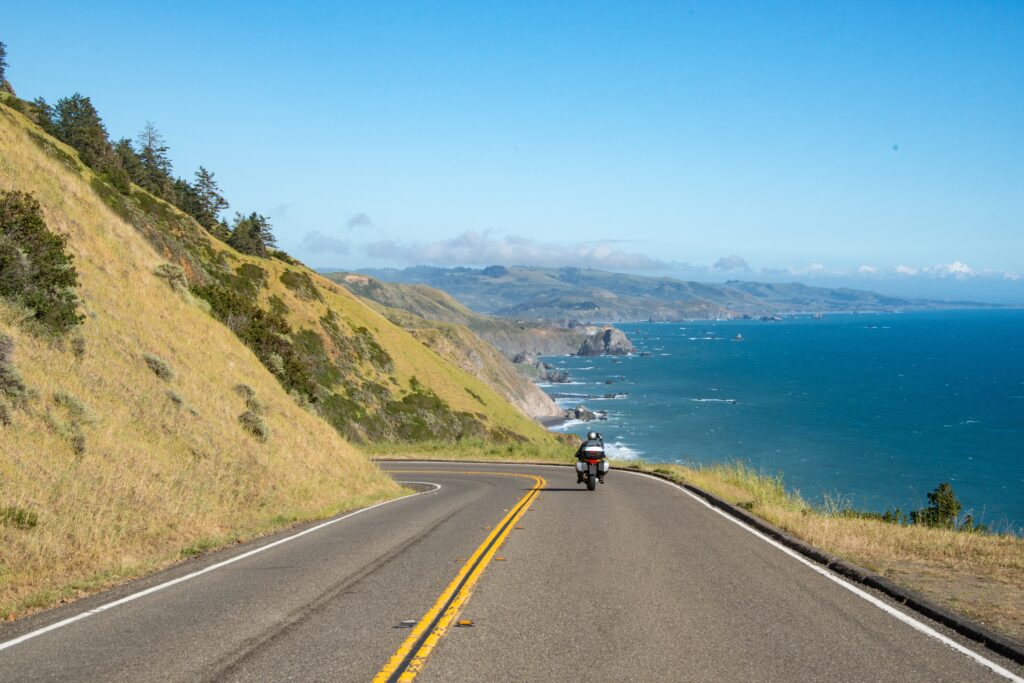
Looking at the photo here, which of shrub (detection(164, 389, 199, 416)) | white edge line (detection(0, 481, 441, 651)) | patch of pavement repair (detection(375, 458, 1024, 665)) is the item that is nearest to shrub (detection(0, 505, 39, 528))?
white edge line (detection(0, 481, 441, 651))

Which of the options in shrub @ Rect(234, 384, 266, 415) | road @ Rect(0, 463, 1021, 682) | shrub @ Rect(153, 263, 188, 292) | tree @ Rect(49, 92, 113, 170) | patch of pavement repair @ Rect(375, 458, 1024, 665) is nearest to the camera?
road @ Rect(0, 463, 1021, 682)

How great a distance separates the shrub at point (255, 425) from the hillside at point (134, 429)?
0.04m

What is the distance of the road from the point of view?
594 centimetres

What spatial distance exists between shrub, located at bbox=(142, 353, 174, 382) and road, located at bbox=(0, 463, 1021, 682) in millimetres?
8545

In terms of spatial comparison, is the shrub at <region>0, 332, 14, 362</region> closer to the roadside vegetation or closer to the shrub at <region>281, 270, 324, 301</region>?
the roadside vegetation

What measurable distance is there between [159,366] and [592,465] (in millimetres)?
12456

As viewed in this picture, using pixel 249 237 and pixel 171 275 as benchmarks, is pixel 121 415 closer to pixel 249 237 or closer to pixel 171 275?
pixel 171 275

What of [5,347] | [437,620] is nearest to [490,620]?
[437,620]

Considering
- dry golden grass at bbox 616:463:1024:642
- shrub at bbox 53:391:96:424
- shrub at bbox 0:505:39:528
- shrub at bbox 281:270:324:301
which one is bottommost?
dry golden grass at bbox 616:463:1024:642

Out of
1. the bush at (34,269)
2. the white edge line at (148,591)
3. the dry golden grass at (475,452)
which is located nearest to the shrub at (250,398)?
the bush at (34,269)

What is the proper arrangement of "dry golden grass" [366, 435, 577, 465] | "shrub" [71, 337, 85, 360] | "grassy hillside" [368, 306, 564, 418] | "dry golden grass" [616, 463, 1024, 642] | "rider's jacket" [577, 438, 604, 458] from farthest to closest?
"grassy hillside" [368, 306, 564, 418] → "dry golden grass" [366, 435, 577, 465] → "rider's jacket" [577, 438, 604, 458] → "shrub" [71, 337, 85, 360] → "dry golden grass" [616, 463, 1024, 642]

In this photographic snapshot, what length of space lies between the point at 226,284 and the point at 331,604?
198 ft

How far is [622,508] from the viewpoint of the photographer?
17.4 m

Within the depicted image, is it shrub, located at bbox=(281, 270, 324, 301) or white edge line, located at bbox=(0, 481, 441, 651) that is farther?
shrub, located at bbox=(281, 270, 324, 301)
